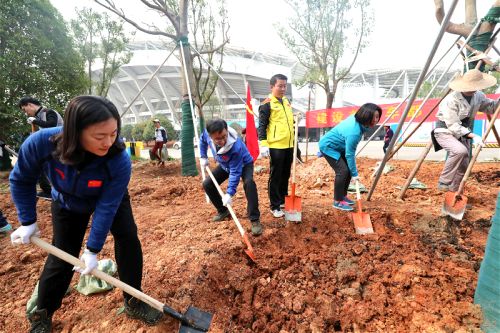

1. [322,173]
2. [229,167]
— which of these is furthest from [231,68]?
[229,167]

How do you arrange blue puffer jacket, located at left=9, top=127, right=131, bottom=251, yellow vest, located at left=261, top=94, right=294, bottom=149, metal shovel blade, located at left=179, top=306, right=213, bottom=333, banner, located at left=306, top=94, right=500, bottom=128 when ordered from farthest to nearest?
banner, located at left=306, top=94, right=500, bottom=128 → yellow vest, located at left=261, top=94, right=294, bottom=149 → metal shovel blade, located at left=179, top=306, right=213, bottom=333 → blue puffer jacket, located at left=9, top=127, right=131, bottom=251

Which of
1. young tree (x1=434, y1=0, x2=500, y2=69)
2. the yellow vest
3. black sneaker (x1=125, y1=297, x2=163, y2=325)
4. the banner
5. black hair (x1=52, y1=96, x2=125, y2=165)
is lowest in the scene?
the banner

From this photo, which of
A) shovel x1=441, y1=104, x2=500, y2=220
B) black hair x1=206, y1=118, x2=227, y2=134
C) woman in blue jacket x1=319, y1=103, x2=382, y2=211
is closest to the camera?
black hair x1=206, y1=118, x2=227, y2=134

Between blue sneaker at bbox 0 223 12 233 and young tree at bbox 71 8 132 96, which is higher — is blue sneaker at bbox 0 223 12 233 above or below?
below

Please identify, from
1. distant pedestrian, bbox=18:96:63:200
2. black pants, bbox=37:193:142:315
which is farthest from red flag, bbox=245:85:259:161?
black pants, bbox=37:193:142:315

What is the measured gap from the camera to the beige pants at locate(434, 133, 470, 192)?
3.03m

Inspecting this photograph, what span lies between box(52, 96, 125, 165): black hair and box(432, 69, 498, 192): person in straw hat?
343 cm

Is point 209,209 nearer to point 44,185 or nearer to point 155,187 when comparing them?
point 155,187

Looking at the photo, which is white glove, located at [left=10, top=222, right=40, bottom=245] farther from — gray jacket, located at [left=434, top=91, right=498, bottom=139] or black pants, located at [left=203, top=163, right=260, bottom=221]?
gray jacket, located at [left=434, top=91, right=498, bottom=139]

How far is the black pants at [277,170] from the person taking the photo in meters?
3.22

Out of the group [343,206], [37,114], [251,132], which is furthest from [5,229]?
[343,206]

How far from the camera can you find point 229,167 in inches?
118

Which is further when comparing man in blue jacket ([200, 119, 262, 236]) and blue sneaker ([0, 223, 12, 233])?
blue sneaker ([0, 223, 12, 233])

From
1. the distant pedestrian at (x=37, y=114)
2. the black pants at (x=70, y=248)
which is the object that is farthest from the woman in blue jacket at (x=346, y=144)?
the distant pedestrian at (x=37, y=114)
